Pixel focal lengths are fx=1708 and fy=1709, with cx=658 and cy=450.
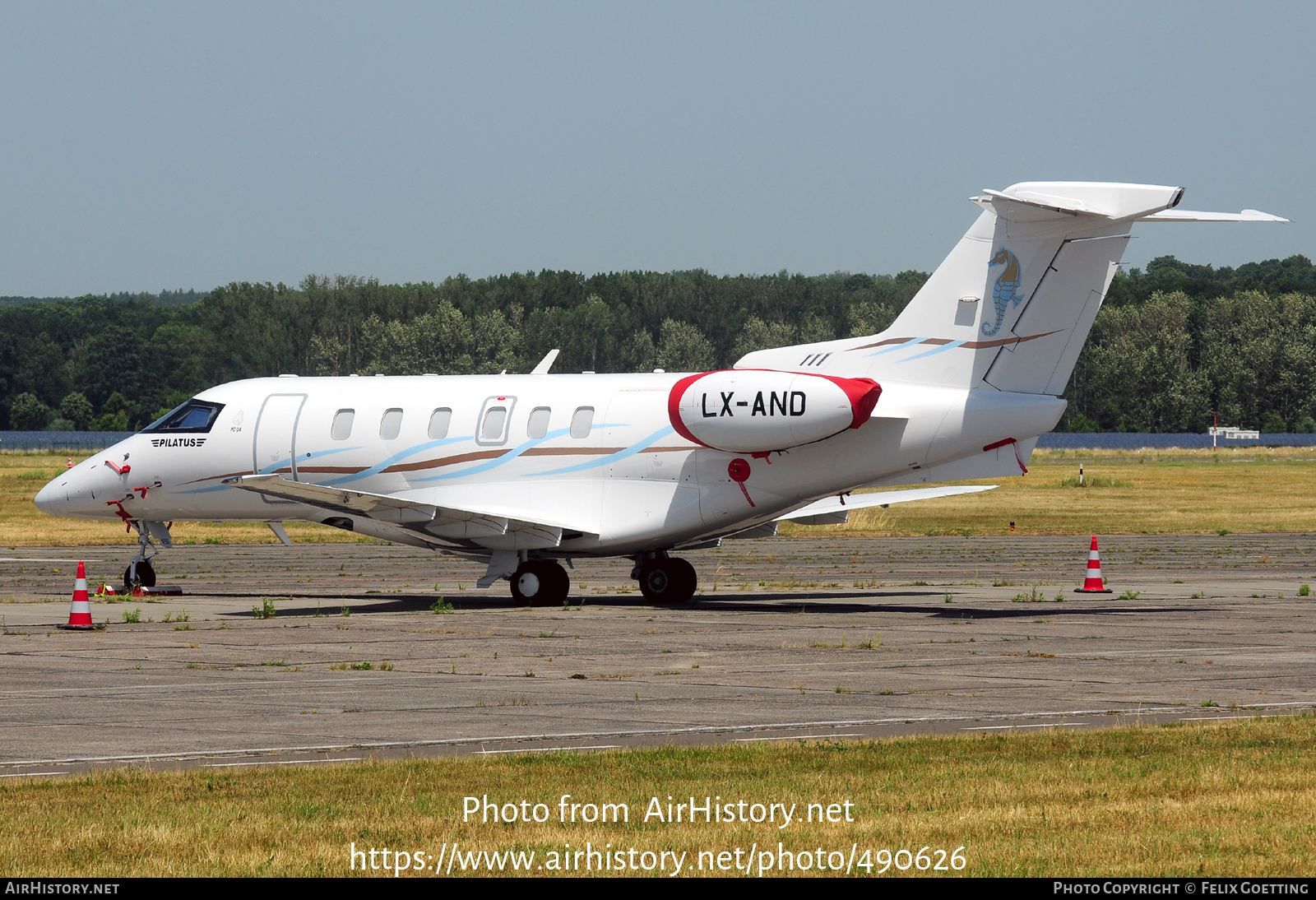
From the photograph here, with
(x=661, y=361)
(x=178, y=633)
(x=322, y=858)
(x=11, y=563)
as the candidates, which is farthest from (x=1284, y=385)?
(x=322, y=858)

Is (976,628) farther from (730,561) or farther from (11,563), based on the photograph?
(11,563)

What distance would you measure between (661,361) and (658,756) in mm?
128138

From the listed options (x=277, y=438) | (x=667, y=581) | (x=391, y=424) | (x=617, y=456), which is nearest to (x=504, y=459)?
(x=617, y=456)

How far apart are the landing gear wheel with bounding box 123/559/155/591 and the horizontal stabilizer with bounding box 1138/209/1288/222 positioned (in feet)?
57.7

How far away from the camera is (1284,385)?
139 m

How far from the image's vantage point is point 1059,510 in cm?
5878

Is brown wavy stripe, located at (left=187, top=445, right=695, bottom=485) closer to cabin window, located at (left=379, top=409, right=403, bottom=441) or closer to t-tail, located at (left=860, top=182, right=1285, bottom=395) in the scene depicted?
cabin window, located at (left=379, top=409, right=403, bottom=441)

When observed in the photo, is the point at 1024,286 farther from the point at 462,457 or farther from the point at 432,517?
the point at 432,517

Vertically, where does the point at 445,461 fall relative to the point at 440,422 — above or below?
below

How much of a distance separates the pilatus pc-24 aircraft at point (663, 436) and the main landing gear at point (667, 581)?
0.03 m

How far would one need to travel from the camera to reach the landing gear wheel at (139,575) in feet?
97.5

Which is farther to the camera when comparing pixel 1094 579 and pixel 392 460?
pixel 1094 579

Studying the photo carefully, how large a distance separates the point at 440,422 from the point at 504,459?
137cm

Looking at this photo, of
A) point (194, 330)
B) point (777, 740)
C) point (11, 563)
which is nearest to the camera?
point (777, 740)
